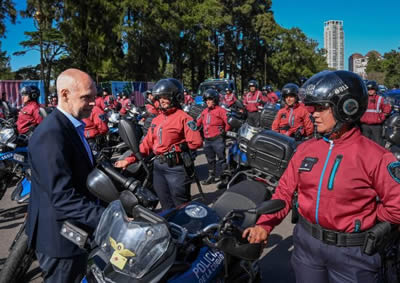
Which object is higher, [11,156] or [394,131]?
[394,131]

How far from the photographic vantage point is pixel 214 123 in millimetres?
8039

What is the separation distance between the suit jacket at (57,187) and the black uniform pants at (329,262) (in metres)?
1.24

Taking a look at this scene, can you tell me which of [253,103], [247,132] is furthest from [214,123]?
[253,103]

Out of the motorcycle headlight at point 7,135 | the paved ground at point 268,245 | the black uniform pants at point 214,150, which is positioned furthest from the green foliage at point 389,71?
the motorcycle headlight at point 7,135

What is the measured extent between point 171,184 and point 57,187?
7.94ft

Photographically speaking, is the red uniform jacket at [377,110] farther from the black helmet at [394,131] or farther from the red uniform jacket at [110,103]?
the red uniform jacket at [110,103]

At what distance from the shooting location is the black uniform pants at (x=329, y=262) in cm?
202

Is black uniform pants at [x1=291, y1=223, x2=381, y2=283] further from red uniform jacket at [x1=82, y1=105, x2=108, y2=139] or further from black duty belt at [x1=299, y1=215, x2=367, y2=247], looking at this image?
red uniform jacket at [x1=82, y1=105, x2=108, y2=139]

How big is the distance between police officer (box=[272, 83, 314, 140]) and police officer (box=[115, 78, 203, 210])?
2.79 metres

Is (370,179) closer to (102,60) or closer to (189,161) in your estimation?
(189,161)

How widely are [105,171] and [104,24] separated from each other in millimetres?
26701

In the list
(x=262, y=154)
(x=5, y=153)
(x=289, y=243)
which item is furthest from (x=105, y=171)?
(x=5, y=153)

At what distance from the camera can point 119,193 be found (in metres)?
1.76

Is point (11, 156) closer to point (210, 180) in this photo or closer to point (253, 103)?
point (210, 180)
